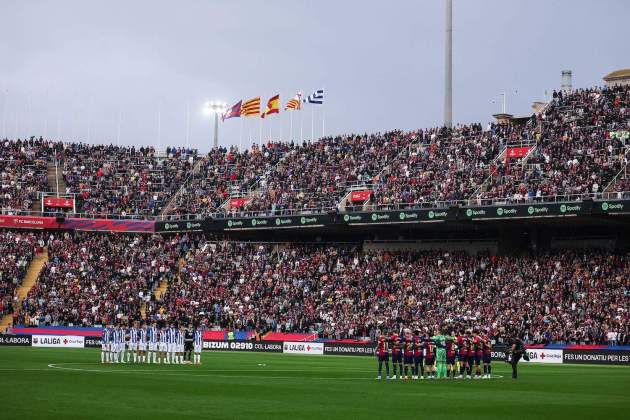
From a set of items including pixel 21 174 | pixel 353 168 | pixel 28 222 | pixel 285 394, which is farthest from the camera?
pixel 21 174

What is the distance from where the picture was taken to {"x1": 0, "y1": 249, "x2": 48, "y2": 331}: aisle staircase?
7038 cm

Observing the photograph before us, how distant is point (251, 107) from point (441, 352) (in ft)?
174

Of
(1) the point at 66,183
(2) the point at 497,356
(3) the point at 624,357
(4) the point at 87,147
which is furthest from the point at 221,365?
(4) the point at 87,147

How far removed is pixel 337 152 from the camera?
263 ft

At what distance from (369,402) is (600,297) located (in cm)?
3528

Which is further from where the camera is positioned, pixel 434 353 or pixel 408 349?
pixel 434 353

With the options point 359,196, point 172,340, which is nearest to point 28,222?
point 359,196

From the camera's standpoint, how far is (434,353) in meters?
36.2

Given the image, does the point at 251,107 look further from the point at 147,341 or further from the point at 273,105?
the point at 147,341

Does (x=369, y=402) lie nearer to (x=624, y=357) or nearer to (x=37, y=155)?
(x=624, y=357)

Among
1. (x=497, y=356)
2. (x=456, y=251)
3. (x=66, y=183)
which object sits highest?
(x=66, y=183)

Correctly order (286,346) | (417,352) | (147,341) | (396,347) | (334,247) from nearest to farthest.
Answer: (396,347), (417,352), (147,341), (286,346), (334,247)

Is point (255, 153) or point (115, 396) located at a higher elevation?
point (255, 153)

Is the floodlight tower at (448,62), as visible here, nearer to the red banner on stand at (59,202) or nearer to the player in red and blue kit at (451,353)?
the red banner on stand at (59,202)
